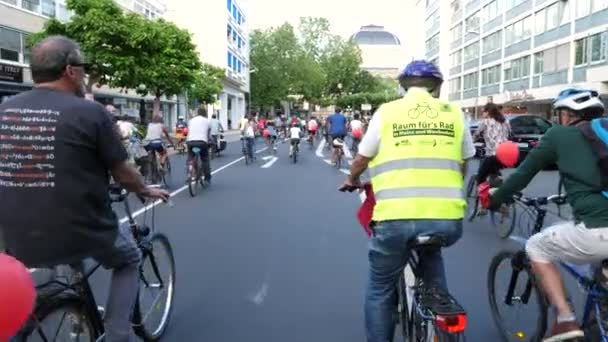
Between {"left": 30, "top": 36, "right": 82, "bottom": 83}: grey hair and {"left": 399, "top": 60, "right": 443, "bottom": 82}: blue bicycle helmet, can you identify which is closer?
{"left": 30, "top": 36, "right": 82, "bottom": 83}: grey hair

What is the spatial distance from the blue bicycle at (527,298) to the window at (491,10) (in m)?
63.5

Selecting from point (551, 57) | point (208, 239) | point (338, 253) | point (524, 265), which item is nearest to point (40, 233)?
point (524, 265)

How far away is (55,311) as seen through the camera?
296 cm

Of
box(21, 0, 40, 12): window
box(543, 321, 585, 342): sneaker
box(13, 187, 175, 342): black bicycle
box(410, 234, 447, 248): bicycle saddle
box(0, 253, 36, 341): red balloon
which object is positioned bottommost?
box(543, 321, 585, 342): sneaker

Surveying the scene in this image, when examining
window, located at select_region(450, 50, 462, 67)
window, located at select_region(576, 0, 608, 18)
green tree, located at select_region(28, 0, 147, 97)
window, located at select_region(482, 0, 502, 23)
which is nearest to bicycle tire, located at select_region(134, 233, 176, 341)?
green tree, located at select_region(28, 0, 147, 97)

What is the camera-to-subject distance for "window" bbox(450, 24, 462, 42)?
264 feet

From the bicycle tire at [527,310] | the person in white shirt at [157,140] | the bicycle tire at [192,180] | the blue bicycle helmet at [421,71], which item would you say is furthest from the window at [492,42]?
the blue bicycle helmet at [421,71]

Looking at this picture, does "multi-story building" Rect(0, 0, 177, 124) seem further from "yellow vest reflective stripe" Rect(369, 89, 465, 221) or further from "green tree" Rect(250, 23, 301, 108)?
"green tree" Rect(250, 23, 301, 108)

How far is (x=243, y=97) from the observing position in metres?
86.0

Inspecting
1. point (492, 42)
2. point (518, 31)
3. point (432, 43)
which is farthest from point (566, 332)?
point (432, 43)

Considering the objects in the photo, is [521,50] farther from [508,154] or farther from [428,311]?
[428,311]

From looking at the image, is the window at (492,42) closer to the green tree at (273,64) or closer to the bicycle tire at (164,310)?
the green tree at (273,64)

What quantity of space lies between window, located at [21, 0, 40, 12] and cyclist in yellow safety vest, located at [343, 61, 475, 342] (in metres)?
33.8

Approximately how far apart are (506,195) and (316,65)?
92.6 m
